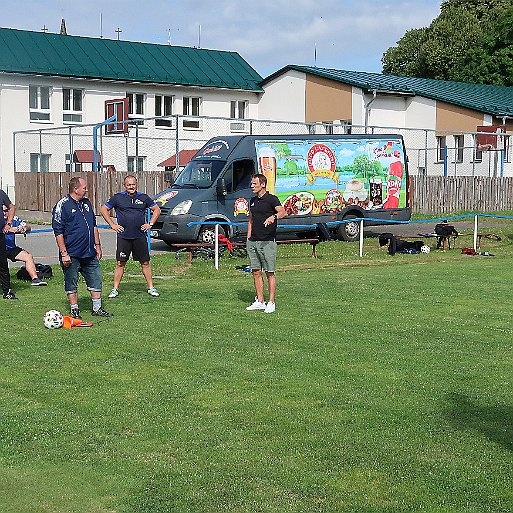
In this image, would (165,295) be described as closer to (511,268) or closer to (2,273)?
(2,273)

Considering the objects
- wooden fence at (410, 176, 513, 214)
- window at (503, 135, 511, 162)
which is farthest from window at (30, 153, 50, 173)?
window at (503, 135, 511, 162)

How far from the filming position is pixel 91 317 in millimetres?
12266

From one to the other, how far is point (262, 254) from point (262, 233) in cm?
30

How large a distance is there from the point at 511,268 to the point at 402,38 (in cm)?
5149

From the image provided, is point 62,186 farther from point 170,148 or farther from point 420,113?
point 420,113

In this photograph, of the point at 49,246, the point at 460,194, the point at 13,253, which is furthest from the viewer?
the point at 460,194

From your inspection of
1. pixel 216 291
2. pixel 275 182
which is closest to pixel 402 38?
pixel 275 182

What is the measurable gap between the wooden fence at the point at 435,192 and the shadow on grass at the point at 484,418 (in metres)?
25.0

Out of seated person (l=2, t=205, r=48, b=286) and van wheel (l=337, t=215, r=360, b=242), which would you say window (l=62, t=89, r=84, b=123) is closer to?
van wheel (l=337, t=215, r=360, b=242)

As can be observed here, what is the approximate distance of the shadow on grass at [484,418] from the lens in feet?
22.1

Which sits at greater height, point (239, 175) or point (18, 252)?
point (239, 175)

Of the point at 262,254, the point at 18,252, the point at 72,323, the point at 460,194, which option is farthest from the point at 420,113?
the point at 72,323

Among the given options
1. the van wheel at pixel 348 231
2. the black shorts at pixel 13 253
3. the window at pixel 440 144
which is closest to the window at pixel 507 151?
the window at pixel 440 144

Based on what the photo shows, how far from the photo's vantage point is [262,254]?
1295cm
